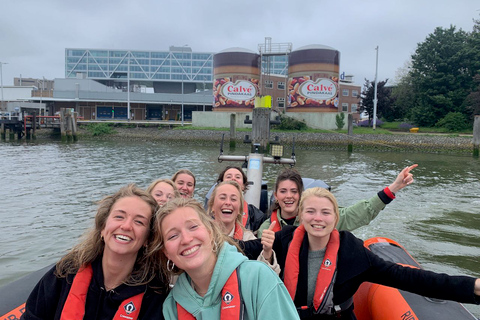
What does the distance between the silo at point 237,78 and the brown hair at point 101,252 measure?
96.9 feet

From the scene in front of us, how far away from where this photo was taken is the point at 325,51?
29406 millimetres

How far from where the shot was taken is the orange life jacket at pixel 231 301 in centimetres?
153

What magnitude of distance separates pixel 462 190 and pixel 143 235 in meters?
11.9

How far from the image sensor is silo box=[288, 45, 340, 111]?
2947cm

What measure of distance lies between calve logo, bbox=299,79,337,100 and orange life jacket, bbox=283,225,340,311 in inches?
1132

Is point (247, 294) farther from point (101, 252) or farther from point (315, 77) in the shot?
point (315, 77)

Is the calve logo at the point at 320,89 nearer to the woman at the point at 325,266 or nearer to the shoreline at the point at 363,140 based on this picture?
the shoreline at the point at 363,140

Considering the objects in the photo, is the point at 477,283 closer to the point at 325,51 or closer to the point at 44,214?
the point at 44,214

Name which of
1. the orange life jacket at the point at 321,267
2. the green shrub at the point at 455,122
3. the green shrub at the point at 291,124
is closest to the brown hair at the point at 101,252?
the orange life jacket at the point at 321,267

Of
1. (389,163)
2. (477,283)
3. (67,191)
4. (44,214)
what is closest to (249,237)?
(477,283)

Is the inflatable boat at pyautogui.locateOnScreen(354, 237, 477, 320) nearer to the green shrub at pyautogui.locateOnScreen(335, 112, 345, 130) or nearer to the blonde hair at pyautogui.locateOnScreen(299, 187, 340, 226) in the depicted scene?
the blonde hair at pyautogui.locateOnScreen(299, 187, 340, 226)

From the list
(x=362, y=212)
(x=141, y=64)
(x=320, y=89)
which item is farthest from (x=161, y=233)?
(x=141, y=64)

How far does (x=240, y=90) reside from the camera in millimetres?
31000

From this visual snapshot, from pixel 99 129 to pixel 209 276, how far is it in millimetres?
35731
